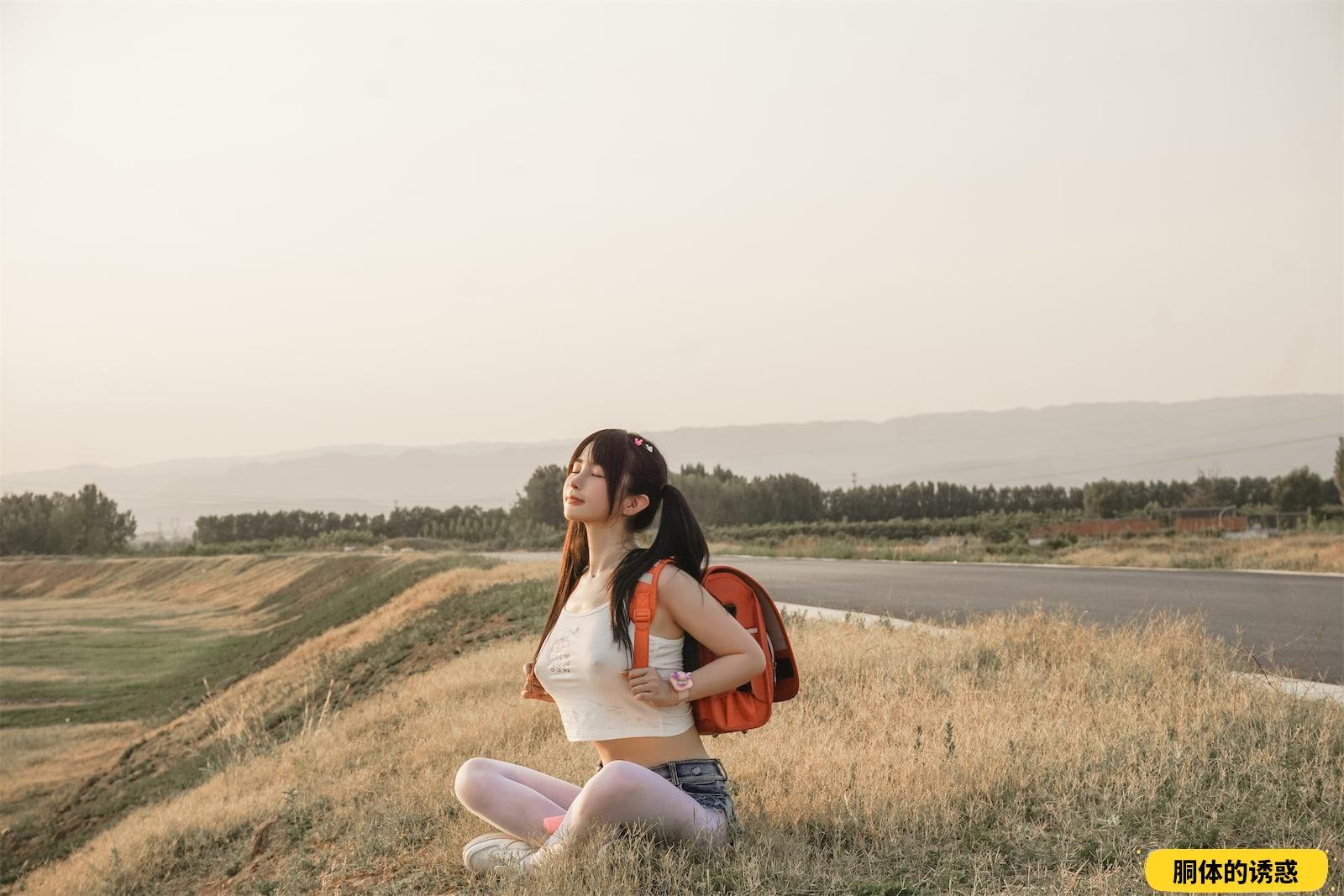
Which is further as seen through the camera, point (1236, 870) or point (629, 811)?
point (1236, 870)

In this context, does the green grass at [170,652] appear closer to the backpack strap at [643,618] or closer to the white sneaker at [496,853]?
the white sneaker at [496,853]

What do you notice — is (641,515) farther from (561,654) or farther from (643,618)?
(561,654)

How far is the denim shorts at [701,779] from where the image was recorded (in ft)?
14.3

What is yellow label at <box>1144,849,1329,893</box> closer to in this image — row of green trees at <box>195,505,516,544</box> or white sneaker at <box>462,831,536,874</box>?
white sneaker at <box>462,831,536,874</box>

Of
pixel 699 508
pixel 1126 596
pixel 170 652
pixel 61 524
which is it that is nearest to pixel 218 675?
pixel 170 652

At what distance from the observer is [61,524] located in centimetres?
9681

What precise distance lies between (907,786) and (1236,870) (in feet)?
5.03

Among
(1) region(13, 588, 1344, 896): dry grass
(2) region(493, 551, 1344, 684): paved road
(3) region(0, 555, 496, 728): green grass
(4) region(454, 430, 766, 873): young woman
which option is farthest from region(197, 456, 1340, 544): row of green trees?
(4) region(454, 430, 766, 873): young woman

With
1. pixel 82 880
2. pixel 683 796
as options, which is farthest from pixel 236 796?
pixel 683 796

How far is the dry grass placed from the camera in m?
4.62

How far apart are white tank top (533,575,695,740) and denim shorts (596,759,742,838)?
15 cm

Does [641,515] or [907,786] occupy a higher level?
[641,515]

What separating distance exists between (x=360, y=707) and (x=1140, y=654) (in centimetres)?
984

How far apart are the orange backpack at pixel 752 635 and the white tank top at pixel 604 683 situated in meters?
0.05
